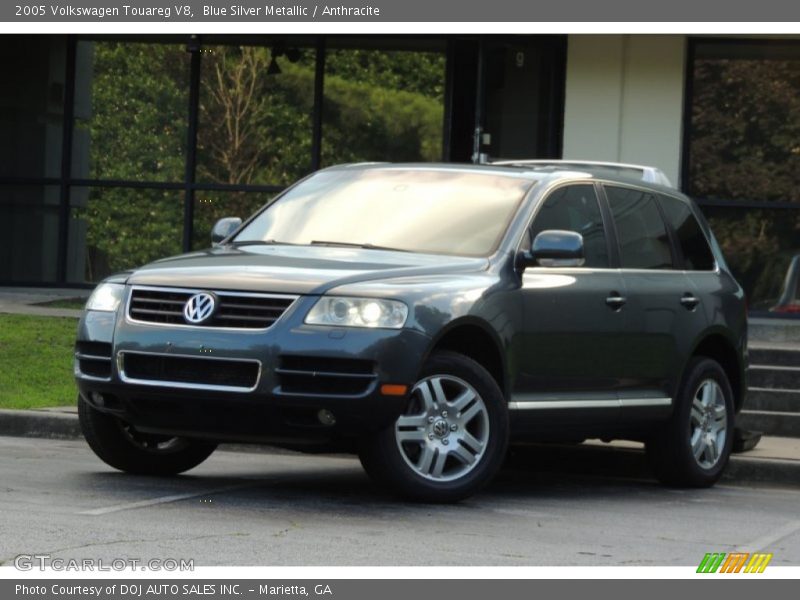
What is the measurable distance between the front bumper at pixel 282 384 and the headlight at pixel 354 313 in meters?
0.04

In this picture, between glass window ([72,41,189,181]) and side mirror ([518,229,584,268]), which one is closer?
side mirror ([518,229,584,268])

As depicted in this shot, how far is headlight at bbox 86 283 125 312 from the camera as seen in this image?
340 inches

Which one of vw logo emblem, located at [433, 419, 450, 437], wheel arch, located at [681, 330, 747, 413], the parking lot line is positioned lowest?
the parking lot line

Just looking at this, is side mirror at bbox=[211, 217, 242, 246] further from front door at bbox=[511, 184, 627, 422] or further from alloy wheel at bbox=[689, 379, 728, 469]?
alloy wheel at bbox=[689, 379, 728, 469]

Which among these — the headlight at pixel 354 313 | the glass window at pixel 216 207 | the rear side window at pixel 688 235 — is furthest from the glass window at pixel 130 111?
the headlight at pixel 354 313

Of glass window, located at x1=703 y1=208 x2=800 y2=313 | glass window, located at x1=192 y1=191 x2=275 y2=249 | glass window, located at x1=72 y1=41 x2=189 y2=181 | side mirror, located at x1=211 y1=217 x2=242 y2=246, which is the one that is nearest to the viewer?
side mirror, located at x1=211 y1=217 x2=242 y2=246

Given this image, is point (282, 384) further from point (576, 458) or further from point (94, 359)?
point (576, 458)

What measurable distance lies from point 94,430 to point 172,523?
66.2 inches

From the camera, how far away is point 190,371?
8234mm

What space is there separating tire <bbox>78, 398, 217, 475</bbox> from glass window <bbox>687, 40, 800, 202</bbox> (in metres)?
9.99

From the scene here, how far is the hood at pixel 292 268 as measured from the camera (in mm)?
8250

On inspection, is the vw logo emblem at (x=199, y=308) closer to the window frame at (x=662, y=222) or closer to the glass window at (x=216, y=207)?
the window frame at (x=662, y=222)

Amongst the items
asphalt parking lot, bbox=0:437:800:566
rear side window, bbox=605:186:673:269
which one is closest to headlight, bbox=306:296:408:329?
asphalt parking lot, bbox=0:437:800:566

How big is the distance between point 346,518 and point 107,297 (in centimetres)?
172
